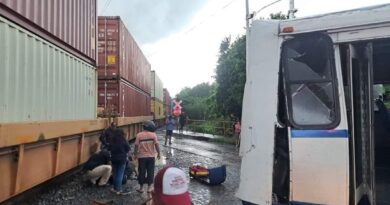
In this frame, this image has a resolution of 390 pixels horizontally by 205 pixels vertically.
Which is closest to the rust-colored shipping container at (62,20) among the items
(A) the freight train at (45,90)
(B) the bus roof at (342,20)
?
(A) the freight train at (45,90)

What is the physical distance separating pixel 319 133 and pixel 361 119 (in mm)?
425

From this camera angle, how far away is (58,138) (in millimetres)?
7543

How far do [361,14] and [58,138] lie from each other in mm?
5532

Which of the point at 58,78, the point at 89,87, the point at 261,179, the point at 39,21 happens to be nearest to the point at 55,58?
the point at 58,78

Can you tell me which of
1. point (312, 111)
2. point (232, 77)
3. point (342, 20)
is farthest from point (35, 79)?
point (232, 77)

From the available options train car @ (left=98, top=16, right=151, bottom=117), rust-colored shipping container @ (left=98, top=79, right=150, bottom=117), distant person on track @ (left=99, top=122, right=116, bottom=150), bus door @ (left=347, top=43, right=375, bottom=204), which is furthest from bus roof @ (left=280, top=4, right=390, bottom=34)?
rust-colored shipping container @ (left=98, top=79, right=150, bottom=117)

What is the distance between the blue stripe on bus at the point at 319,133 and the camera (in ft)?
12.2

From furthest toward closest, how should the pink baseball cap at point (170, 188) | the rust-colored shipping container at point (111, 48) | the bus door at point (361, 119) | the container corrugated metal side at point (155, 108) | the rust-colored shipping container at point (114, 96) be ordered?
the container corrugated metal side at point (155, 108)
the rust-colored shipping container at point (111, 48)
the rust-colored shipping container at point (114, 96)
the bus door at point (361, 119)
the pink baseball cap at point (170, 188)

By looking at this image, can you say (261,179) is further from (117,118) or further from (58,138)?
(117,118)

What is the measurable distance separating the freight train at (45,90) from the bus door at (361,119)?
3875 mm

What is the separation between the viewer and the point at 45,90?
720 cm

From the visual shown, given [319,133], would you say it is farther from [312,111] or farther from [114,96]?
[114,96]

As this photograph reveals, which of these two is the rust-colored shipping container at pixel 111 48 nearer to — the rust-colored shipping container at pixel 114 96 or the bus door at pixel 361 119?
the rust-colored shipping container at pixel 114 96

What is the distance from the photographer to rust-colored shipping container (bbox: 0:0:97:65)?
20.0 feet
